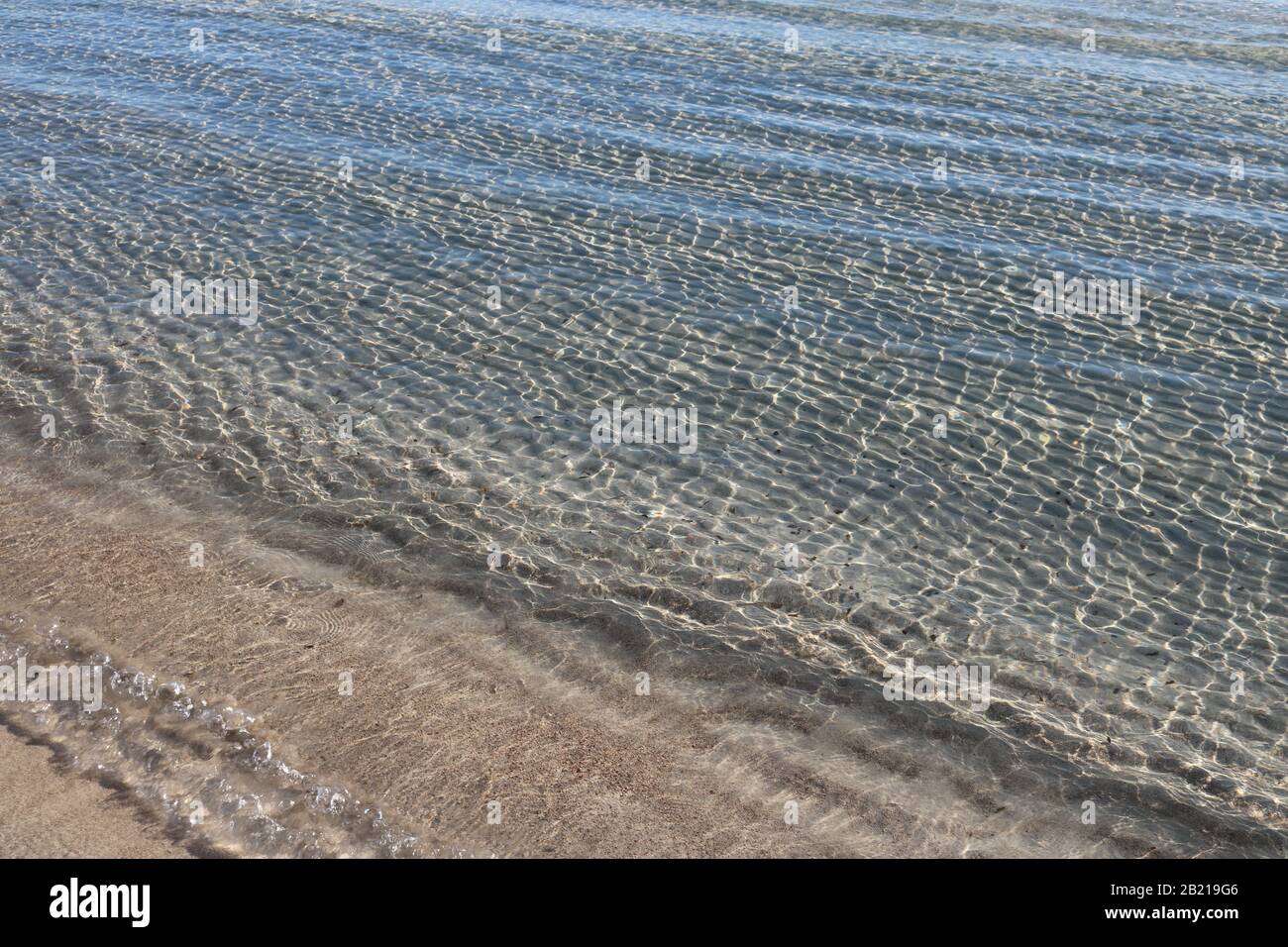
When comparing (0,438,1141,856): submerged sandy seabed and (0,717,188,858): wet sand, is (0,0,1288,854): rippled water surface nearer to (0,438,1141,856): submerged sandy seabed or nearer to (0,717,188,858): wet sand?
→ (0,438,1141,856): submerged sandy seabed

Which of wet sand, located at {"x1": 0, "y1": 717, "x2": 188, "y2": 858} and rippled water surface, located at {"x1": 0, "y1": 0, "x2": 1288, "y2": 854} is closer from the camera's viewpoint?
wet sand, located at {"x1": 0, "y1": 717, "x2": 188, "y2": 858}

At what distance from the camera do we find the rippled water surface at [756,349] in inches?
392

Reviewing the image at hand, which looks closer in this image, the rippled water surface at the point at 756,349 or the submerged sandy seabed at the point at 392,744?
the submerged sandy seabed at the point at 392,744

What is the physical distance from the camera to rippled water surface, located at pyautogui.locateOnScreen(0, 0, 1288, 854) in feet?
32.7

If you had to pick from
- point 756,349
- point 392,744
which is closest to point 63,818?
point 392,744

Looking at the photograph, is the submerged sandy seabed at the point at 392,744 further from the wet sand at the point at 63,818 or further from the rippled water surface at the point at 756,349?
the rippled water surface at the point at 756,349

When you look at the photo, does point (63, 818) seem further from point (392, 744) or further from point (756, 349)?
point (756, 349)

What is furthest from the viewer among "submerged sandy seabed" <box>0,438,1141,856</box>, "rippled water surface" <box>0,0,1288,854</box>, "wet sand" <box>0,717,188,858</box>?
"rippled water surface" <box>0,0,1288,854</box>

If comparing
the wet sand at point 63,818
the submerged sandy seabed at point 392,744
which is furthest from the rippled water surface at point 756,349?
the wet sand at point 63,818

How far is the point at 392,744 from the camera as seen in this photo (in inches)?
332

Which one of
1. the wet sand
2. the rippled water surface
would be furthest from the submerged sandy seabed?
the rippled water surface

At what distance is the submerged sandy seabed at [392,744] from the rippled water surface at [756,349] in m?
0.66

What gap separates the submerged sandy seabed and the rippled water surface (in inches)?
26.0
